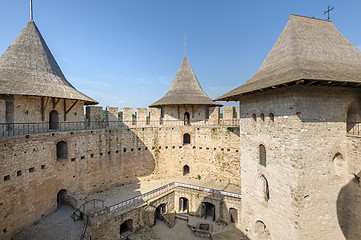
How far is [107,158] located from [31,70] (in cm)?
766

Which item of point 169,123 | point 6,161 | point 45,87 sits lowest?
point 6,161

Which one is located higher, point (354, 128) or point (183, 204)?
point (354, 128)

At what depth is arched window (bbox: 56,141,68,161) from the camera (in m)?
11.4

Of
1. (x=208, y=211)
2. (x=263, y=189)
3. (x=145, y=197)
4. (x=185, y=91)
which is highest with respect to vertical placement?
(x=185, y=91)

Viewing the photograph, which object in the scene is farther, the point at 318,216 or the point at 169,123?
the point at 169,123

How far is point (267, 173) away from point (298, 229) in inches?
94.3

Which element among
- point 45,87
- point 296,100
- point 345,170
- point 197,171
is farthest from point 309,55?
point 45,87

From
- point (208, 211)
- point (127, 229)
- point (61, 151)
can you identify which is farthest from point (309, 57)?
point (61, 151)

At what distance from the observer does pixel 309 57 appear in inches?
305

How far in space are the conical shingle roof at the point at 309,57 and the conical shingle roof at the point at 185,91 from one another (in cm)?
689

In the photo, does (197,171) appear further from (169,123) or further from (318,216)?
(318,216)

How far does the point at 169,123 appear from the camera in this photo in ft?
56.7

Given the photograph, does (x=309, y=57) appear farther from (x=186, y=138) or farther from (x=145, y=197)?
(x=145, y=197)

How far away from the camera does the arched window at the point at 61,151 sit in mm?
11430
